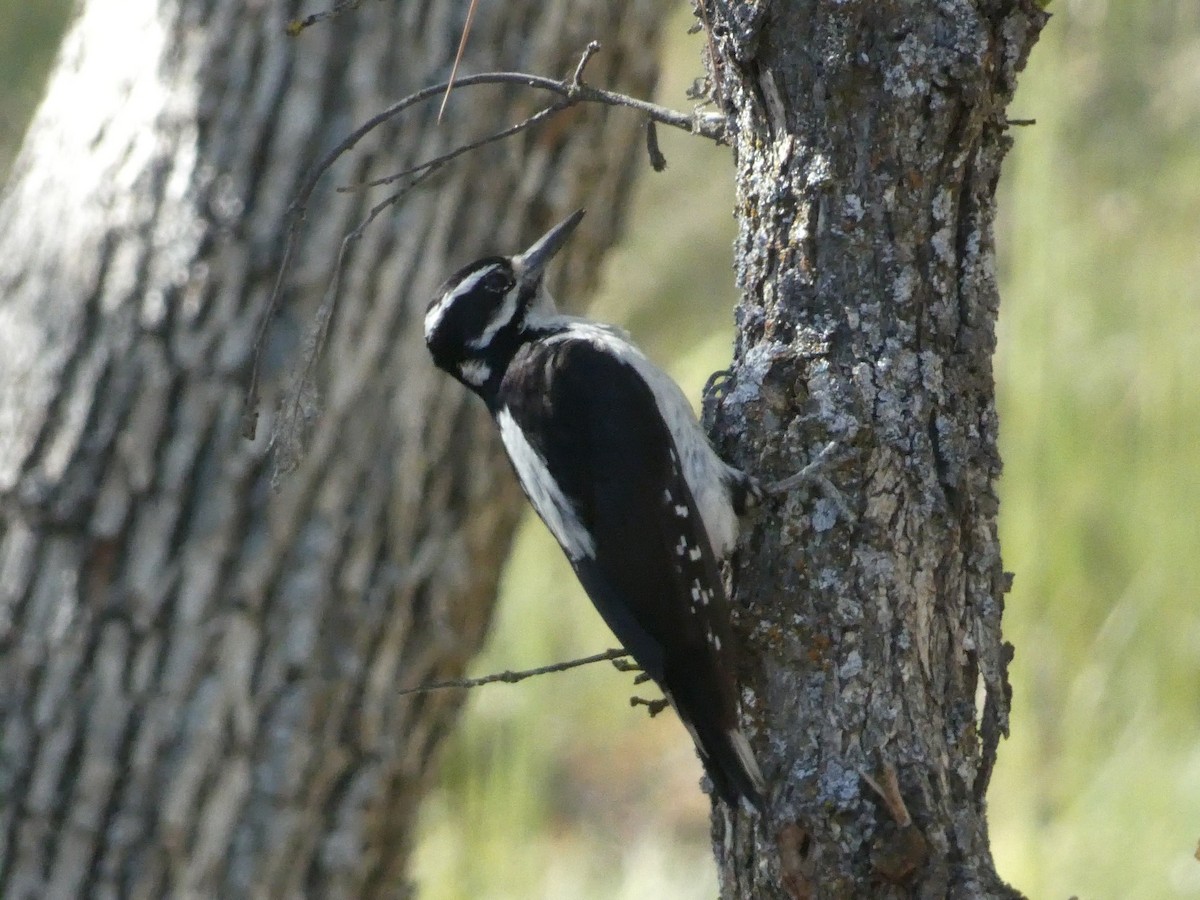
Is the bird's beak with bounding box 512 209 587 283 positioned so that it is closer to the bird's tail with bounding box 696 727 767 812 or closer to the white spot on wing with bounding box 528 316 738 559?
the white spot on wing with bounding box 528 316 738 559

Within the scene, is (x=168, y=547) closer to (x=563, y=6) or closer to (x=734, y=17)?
(x=563, y=6)

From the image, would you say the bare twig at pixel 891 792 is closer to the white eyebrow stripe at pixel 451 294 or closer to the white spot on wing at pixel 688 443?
the white spot on wing at pixel 688 443

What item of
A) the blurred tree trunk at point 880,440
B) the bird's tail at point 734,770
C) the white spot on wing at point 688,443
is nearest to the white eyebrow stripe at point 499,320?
the white spot on wing at point 688,443

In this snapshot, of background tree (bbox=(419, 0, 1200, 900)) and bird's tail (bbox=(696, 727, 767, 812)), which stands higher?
background tree (bbox=(419, 0, 1200, 900))

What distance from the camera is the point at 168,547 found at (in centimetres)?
340

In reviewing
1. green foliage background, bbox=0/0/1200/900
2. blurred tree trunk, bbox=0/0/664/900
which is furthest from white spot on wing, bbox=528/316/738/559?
green foliage background, bbox=0/0/1200/900

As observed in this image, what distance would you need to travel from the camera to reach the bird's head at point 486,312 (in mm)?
3074

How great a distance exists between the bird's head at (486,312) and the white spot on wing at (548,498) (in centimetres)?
24

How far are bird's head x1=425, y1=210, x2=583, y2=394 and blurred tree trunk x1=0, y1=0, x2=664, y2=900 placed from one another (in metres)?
0.44

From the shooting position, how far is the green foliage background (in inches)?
170

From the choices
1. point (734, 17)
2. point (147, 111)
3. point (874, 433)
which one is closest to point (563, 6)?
point (147, 111)

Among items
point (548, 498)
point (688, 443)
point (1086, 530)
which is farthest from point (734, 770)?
point (1086, 530)

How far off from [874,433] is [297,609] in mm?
1798

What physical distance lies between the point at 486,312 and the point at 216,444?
0.78 meters
